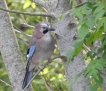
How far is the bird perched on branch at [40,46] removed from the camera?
3.53 m

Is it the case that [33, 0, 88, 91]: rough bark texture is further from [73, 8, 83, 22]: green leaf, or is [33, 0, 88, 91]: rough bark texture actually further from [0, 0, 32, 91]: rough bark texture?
[73, 8, 83, 22]: green leaf

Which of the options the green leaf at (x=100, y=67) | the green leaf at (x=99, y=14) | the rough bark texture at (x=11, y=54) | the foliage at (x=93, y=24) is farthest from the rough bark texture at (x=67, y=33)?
the green leaf at (x=99, y=14)

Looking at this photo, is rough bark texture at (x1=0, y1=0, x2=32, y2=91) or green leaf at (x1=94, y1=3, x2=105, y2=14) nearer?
green leaf at (x1=94, y1=3, x2=105, y2=14)

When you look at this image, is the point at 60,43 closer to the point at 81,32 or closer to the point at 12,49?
the point at 12,49

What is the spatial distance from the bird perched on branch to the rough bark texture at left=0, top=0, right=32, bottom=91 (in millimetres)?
398

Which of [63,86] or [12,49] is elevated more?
[12,49]

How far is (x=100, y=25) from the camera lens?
6.33 ft

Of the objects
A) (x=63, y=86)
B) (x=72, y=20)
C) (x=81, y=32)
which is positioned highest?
(x=81, y=32)

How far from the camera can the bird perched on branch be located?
139 inches

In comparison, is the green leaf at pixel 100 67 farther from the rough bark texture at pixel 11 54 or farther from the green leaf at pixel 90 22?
the rough bark texture at pixel 11 54

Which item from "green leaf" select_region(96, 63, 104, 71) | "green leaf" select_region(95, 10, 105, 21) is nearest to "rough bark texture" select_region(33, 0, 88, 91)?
"green leaf" select_region(96, 63, 104, 71)

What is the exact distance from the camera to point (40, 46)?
3.65m

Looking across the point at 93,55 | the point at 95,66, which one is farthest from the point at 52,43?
the point at 95,66

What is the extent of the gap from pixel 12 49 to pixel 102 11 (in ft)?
4.20
